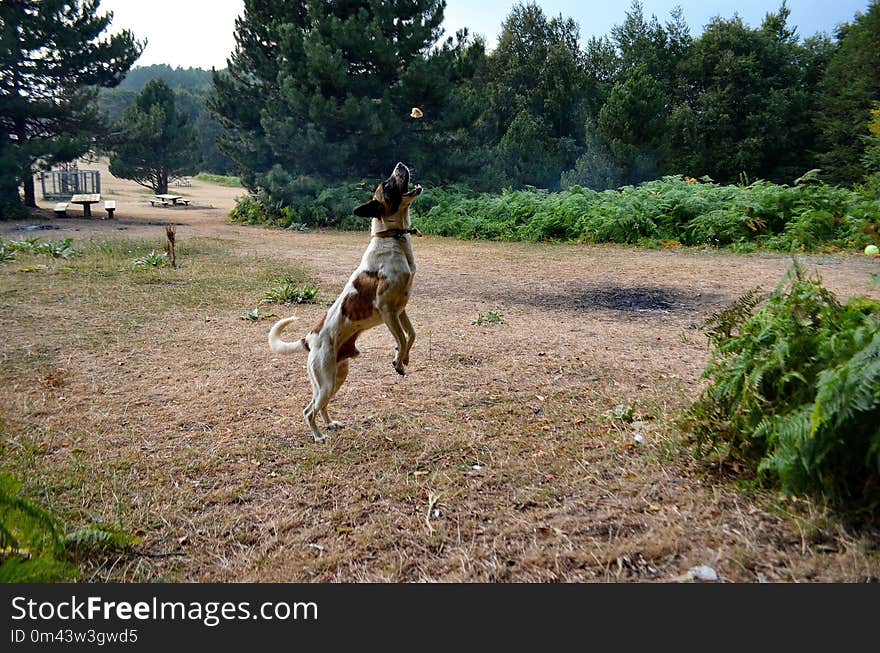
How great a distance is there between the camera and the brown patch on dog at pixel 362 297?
11.9 ft

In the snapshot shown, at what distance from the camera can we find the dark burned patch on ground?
7.52 metres

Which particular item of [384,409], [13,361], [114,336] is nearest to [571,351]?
[384,409]

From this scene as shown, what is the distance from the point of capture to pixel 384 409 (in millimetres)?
4359

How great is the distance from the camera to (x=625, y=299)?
8.00 meters

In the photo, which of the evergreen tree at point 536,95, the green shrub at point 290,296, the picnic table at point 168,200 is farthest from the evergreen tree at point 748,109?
the green shrub at point 290,296

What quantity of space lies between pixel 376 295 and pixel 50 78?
19258 millimetres

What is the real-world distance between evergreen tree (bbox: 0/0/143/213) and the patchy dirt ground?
40.8 feet

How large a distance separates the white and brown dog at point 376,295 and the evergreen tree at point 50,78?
59.0 ft

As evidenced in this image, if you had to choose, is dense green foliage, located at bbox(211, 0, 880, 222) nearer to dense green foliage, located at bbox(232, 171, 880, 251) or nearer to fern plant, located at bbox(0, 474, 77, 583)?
dense green foliage, located at bbox(232, 171, 880, 251)

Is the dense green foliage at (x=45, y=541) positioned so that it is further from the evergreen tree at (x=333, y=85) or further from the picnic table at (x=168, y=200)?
the picnic table at (x=168, y=200)

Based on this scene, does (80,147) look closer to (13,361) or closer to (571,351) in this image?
(13,361)

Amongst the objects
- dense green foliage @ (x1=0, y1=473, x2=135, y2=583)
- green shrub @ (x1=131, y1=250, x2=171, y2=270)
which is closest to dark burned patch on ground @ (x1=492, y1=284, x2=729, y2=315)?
green shrub @ (x1=131, y1=250, x2=171, y2=270)

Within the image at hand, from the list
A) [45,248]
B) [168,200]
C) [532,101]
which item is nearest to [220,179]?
[168,200]

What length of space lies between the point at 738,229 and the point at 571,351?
834 cm
